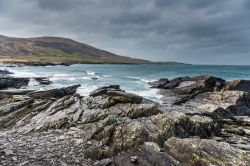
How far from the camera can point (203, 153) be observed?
15.6 metres

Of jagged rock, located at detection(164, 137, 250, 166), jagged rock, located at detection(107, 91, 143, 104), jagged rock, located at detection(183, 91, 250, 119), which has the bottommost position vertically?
jagged rock, located at detection(183, 91, 250, 119)

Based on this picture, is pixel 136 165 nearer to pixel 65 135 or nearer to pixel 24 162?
pixel 24 162

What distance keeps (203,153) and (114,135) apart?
562cm

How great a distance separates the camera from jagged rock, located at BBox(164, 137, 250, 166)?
15.2 metres

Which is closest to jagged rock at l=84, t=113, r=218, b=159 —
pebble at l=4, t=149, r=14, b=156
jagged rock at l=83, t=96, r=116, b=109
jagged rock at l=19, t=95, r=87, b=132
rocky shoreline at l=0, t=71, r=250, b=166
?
rocky shoreline at l=0, t=71, r=250, b=166

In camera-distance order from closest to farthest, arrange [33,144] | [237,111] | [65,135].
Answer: [33,144], [65,135], [237,111]

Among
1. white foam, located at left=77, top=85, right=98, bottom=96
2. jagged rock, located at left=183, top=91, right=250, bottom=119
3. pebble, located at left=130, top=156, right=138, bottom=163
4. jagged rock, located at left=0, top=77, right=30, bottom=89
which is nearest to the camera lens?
pebble, located at left=130, top=156, right=138, bottom=163

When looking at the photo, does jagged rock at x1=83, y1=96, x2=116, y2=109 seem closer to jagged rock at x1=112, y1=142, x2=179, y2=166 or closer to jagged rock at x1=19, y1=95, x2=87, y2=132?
jagged rock at x1=19, y1=95, x2=87, y2=132

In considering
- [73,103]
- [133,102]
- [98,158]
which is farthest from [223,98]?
[98,158]

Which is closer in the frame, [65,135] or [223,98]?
[65,135]

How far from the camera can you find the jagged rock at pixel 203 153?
15.2m

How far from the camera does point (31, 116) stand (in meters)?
26.7

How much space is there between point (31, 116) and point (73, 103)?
3.75m

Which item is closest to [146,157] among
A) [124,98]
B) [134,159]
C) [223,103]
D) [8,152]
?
[134,159]
